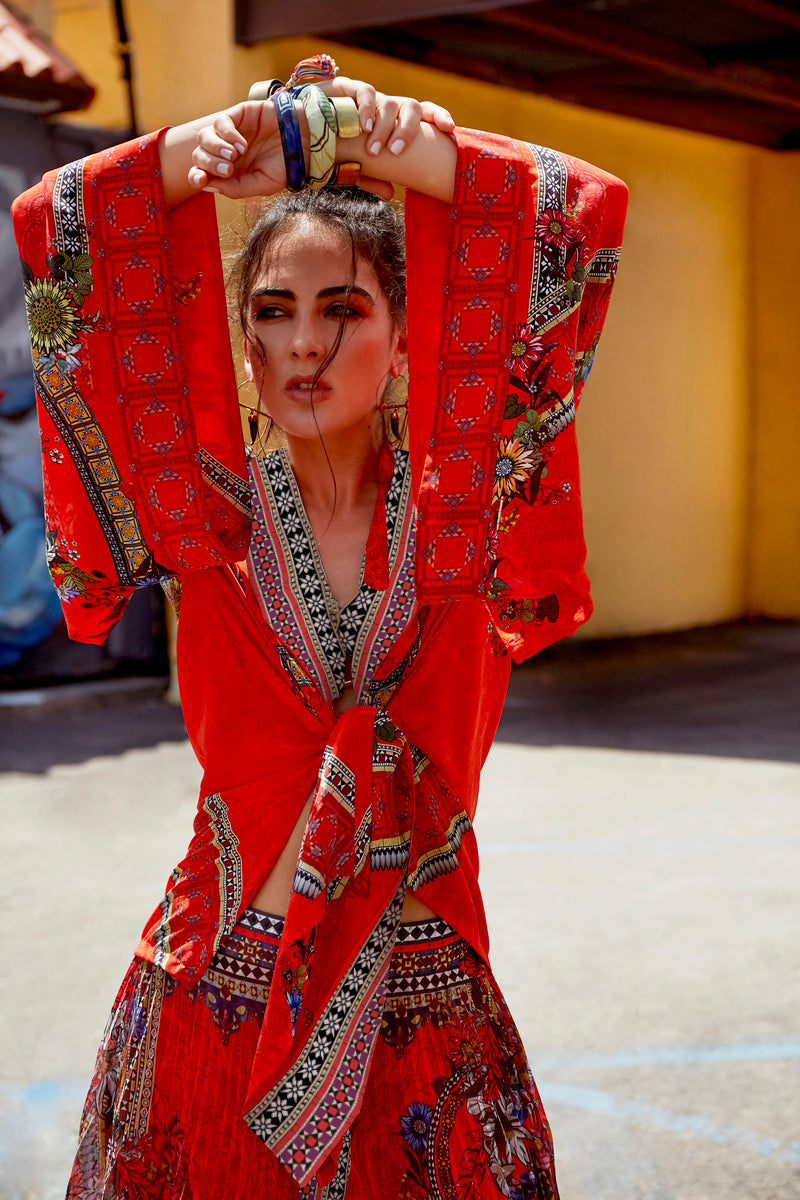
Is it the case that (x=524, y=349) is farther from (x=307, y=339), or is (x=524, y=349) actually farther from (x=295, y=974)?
(x=295, y=974)

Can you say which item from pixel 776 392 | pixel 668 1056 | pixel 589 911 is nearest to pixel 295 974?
pixel 668 1056

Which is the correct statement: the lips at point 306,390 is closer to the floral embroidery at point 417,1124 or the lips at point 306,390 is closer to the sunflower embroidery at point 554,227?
the sunflower embroidery at point 554,227

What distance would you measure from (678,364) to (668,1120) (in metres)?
7.58

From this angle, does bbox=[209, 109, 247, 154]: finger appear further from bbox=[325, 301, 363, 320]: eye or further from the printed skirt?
the printed skirt

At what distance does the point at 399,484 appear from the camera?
5.22ft

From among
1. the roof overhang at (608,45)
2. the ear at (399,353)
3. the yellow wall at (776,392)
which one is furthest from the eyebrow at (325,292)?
the yellow wall at (776,392)

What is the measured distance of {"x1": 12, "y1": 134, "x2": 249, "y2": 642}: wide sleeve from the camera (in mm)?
1459

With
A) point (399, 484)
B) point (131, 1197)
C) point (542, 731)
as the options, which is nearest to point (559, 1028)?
point (131, 1197)

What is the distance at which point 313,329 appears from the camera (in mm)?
1475

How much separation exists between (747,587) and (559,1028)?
7.91 metres

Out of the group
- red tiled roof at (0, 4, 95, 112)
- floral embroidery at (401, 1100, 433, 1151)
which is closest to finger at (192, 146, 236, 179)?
floral embroidery at (401, 1100, 433, 1151)

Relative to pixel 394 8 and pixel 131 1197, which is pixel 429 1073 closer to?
pixel 131 1197

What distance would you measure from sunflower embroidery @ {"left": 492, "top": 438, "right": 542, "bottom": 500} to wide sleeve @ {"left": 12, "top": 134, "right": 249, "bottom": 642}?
1.03 ft

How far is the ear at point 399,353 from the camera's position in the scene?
160 centimetres
